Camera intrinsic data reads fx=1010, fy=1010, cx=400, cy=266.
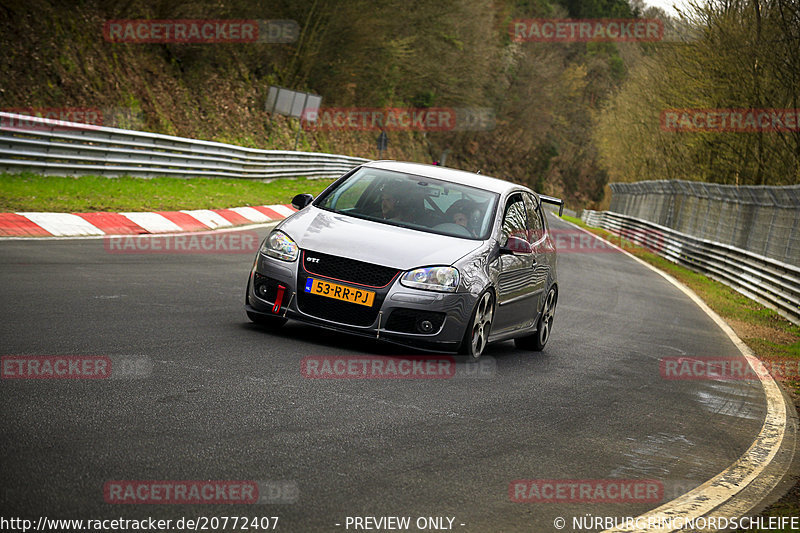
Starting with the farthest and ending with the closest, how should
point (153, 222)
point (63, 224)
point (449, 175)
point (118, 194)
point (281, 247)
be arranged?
point (118, 194) < point (153, 222) < point (63, 224) < point (449, 175) < point (281, 247)

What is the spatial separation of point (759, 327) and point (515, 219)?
28.7ft

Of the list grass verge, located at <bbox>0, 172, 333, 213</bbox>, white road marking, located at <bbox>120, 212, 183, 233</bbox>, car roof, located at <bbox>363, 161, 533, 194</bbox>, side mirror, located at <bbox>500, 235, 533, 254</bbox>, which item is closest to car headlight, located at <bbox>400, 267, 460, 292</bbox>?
side mirror, located at <bbox>500, 235, 533, 254</bbox>

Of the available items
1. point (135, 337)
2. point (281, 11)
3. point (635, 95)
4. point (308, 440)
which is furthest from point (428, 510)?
point (635, 95)

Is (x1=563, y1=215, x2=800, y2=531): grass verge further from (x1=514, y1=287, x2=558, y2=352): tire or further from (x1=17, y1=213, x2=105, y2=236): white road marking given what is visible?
(x1=17, y1=213, x2=105, y2=236): white road marking

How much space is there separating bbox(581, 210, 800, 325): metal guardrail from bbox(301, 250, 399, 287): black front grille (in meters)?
12.0

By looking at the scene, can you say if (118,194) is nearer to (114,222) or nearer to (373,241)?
(114,222)

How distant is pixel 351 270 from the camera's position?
8.19 m

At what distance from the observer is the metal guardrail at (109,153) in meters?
18.1

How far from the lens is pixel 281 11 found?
4684 centimetres

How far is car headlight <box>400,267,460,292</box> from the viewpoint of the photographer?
8172mm

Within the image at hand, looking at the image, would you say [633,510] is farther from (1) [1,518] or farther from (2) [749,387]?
→ (2) [749,387]

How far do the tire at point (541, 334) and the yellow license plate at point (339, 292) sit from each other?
284 cm

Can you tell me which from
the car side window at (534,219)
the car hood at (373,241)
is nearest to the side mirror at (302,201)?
the car hood at (373,241)

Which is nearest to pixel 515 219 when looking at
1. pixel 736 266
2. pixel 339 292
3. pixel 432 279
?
pixel 432 279
